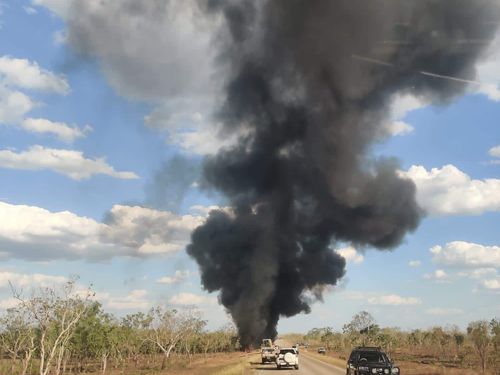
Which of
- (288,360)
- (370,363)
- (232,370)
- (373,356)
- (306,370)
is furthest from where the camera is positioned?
(288,360)

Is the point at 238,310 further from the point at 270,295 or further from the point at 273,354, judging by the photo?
the point at 273,354

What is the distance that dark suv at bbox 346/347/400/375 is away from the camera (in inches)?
1025

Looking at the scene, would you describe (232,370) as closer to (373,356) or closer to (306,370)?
(306,370)

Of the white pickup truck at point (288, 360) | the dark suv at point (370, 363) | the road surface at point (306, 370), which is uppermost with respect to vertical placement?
the dark suv at point (370, 363)

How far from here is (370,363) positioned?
27.0 m

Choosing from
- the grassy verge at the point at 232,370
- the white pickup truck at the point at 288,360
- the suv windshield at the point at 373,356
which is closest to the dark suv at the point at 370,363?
the suv windshield at the point at 373,356

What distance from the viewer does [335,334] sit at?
150m

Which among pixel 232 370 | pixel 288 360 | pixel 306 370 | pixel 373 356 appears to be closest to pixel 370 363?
pixel 373 356

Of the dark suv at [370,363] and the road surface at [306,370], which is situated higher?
the dark suv at [370,363]

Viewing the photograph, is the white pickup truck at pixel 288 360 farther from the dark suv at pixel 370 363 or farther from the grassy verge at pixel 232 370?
the dark suv at pixel 370 363

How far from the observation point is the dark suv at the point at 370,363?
26047 millimetres

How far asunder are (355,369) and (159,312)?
60.6 meters

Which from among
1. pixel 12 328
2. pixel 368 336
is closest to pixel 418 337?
pixel 368 336

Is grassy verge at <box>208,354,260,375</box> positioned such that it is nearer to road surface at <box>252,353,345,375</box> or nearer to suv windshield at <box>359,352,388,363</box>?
road surface at <box>252,353,345,375</box>
